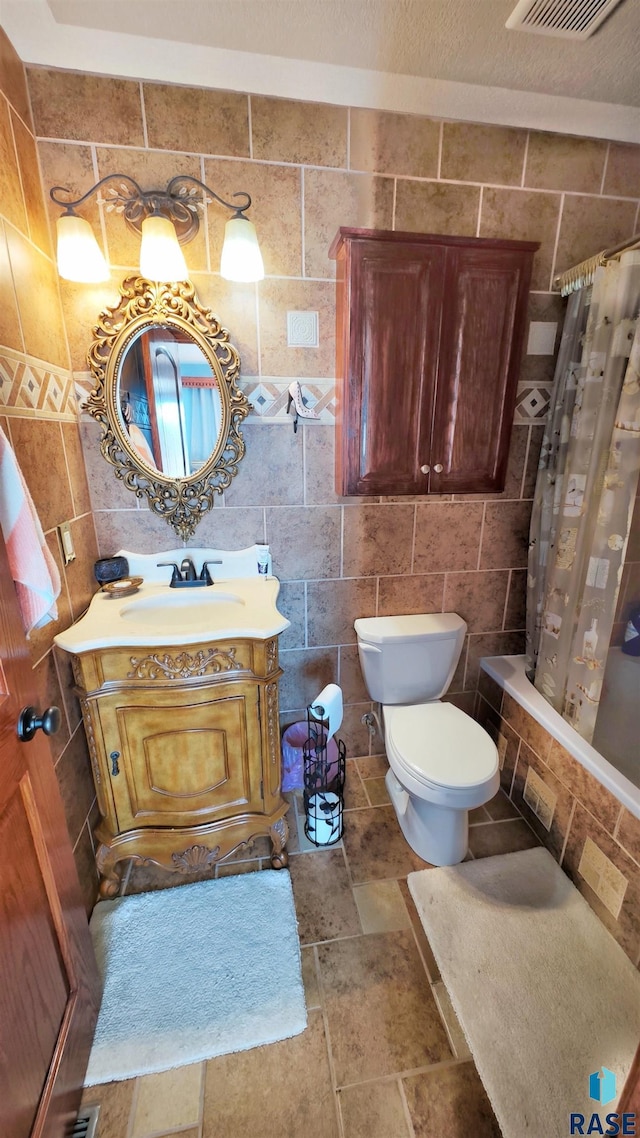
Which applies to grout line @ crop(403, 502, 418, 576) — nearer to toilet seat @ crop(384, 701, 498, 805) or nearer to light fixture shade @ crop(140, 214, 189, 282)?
toilet seat @ crop(384, 701, 498, 805)

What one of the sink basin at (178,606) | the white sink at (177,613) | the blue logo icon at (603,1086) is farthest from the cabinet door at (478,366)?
the blue logo icon at (603,1086)

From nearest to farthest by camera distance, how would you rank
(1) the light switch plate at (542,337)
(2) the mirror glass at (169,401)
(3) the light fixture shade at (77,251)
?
(3) the light fixture shade at (77,251) → (2) the mirror glass at (169,401) → (1) the light switch plate at (542,337)

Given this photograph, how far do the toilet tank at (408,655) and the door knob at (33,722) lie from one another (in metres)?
1.12

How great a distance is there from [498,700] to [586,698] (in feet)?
1.45

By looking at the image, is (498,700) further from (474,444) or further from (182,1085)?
(182,1085)

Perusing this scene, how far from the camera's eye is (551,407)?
5.82ft

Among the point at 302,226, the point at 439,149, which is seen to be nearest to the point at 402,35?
the point at 439,149

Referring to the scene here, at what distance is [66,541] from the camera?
1.41 metres

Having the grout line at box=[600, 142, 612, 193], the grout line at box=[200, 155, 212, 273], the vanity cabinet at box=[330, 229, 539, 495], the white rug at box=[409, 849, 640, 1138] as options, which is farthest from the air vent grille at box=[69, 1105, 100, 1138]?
the grout line at box=[600, 142, 612, 193]

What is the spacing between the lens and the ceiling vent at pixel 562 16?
1.18 meters

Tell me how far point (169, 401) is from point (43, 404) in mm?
409

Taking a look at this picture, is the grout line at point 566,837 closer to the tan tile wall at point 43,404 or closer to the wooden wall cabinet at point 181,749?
the wooden wall cabinet at point 181,749

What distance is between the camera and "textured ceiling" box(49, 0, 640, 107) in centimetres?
122

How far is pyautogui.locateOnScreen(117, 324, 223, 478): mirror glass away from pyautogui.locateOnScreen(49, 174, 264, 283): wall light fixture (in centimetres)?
21
